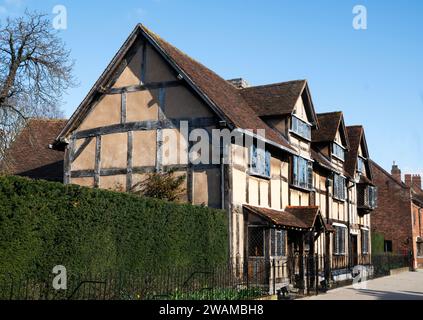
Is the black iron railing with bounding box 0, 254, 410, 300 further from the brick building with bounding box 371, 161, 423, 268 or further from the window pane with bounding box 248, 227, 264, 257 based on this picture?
the brick building with bounding box 371, 161, 423, 268

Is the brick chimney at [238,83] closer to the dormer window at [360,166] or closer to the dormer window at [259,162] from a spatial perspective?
the dormer window at [259,162]

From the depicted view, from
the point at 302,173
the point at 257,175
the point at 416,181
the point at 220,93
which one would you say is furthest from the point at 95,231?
the point at 416,181

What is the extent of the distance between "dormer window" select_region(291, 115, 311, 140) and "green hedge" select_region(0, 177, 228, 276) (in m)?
8.13

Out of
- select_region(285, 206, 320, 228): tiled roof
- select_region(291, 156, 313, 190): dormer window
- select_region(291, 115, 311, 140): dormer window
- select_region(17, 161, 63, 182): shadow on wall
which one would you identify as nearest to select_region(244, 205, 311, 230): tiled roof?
select_region(285, 206, 320, 228): tiled roof

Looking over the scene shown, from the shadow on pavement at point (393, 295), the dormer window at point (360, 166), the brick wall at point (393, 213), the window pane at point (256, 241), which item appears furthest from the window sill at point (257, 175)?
the brick wall at point (393, 213)

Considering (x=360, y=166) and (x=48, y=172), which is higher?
(x=360, y=166)

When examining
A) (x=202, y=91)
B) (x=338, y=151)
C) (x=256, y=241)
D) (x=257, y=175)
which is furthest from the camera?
(x=338, y=151)

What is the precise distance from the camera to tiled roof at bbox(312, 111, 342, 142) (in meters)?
Result: 31.5

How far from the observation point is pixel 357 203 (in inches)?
1508

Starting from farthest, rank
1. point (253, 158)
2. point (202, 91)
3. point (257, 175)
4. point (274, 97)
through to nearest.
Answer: point (274, 97), point (257, 175), point (253, 158), point (202, 91)

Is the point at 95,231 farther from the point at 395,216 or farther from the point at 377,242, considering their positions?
the point at 395,216

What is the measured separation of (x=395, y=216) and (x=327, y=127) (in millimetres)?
19422

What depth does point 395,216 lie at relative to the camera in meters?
47.9
